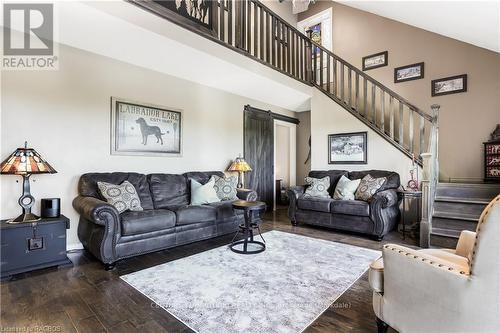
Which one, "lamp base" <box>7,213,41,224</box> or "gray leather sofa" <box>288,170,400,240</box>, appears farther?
"gray leather sofa" <box>288,170,400,240</box>

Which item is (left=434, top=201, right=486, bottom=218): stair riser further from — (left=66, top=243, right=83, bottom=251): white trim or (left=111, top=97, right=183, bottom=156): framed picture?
(left=66, top=243, right=83, bottom=251): white trim

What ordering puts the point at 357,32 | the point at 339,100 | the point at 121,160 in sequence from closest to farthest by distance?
the point at 121,160
the point at 339,100
the point at 357,32

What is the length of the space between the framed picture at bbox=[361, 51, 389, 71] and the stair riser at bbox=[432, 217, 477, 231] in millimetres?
3442

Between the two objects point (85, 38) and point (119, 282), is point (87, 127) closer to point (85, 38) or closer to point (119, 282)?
point (85, 38)

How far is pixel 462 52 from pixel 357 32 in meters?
2.13

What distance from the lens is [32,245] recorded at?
2.55 metres

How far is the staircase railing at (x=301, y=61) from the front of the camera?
3953 mm

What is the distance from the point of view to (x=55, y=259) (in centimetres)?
268

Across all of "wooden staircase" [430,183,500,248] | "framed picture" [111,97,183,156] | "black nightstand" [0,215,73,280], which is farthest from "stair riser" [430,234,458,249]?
"black nightstand" [0,215,73,280]

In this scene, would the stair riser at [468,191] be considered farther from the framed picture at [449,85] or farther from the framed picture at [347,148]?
the framed picture at [449,85]

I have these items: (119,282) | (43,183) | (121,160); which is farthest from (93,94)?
(119,282)

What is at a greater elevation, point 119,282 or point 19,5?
point 19,5

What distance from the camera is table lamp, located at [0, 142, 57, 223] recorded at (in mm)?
2479

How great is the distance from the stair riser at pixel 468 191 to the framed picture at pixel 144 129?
13.6 feet
